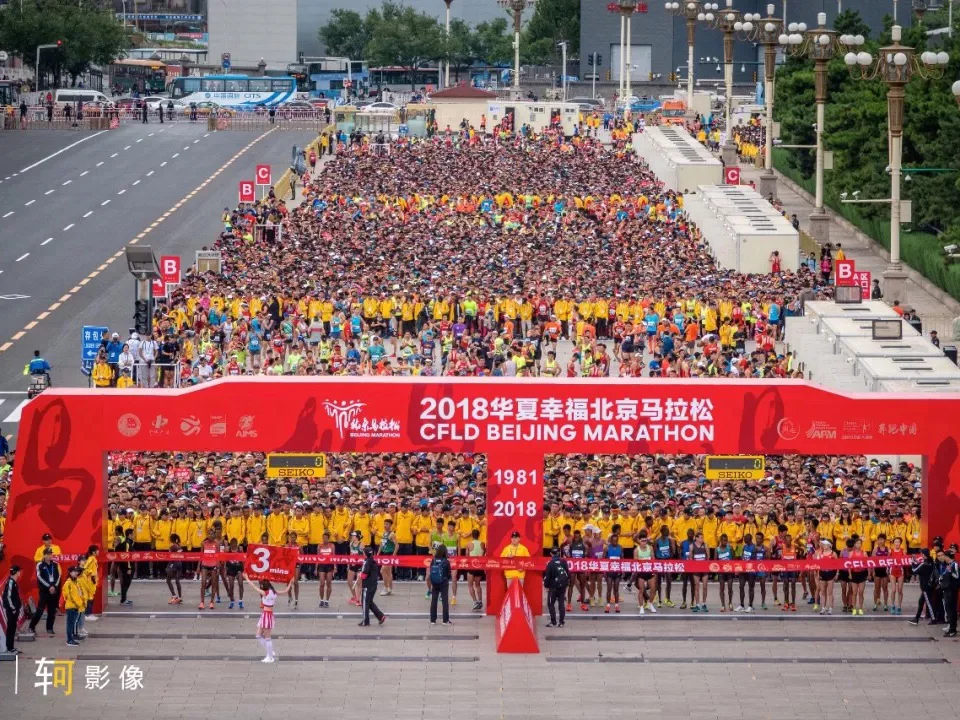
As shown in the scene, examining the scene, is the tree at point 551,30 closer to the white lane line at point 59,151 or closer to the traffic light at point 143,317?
the white lane line at point 59,151

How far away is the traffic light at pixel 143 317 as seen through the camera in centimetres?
4416

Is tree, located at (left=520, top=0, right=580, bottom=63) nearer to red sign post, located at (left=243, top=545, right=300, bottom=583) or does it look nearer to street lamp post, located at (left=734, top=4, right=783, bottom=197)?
street lamp post, located at (left=734, top=4, right=783, bottom=197)

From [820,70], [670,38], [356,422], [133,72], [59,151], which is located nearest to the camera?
[356,422]

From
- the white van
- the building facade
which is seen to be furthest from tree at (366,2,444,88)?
the white van

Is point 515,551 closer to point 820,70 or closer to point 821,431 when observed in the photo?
point 821,431

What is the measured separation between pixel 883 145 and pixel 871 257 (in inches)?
140

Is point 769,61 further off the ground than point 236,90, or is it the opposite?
point 236,90

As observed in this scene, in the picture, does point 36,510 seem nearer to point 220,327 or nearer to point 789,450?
point 789,450

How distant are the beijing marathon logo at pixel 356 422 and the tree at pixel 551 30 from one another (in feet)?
395

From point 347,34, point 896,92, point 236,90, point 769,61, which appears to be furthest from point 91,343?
point 347,34

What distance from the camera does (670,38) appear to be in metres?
134

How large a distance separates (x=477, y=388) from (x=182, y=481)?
21.5 ft

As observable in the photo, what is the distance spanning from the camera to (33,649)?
2428 centimetres

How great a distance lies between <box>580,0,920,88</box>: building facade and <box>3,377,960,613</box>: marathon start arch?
110 metres
